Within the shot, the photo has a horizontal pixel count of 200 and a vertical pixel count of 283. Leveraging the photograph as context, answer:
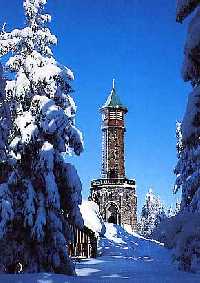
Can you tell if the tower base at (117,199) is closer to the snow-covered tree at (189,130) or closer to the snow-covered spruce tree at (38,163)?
the snow-covered spruce tree at (38,163)

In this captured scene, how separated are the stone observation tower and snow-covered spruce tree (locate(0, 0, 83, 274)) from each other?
43822 mm

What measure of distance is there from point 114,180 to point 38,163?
1854 inches

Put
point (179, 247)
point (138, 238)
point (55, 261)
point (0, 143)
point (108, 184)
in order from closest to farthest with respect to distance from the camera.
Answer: point (179, 247) < point (0, 143) < point (55, 261) < point (138, 238) < point (108, 184)

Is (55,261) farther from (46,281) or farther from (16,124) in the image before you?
(46,281)

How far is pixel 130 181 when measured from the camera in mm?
64750

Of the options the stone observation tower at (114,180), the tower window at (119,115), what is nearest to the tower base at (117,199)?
Result: the stone observation tower at (114,180)

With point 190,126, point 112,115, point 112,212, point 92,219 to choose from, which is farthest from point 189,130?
point 112,115

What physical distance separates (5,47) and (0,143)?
7.48 meters

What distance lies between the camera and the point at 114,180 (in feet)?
212

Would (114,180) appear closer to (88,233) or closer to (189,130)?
(88,233)

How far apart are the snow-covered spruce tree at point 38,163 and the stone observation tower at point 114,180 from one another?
43.8 meters

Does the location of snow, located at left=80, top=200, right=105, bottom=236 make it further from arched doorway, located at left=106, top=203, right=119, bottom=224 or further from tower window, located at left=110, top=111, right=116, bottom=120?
tower window, located at left=110, top=111, right=116, bottom=120

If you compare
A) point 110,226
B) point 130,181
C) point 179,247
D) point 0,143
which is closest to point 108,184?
point 130,181

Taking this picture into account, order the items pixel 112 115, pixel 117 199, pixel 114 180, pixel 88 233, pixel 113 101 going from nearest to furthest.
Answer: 1. pixel 88 233
2. pixel 117 199
3. pixel 114 180
4. pixel 112 115
5. pixel 113 101
